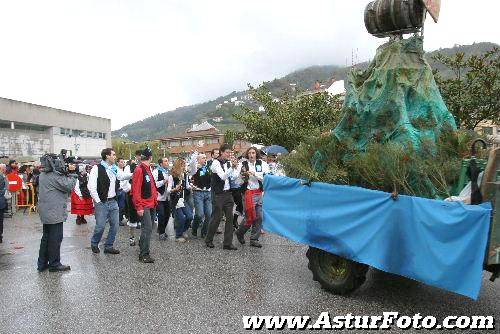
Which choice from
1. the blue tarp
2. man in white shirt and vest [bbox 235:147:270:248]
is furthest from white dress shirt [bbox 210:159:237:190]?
the blue tarp

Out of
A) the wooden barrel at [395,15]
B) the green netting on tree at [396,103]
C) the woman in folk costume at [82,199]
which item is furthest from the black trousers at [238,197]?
the wooden barrel at [395,15]

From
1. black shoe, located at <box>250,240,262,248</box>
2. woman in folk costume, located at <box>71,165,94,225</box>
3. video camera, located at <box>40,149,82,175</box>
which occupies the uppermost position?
video camera, located at <box>40,149,82,175</box>

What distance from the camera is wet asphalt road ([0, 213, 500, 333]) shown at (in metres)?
4.50

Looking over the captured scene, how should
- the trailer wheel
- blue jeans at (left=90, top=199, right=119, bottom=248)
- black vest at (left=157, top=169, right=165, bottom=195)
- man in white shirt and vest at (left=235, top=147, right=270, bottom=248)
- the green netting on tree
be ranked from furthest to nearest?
black vest at (left=157, top=169, right=165, bottom=195)
man in white shirt and vest at (left=235, top=147, right=270, bottom=248)
blue jeans at (left=90, top=199, right=119, bottom=248)
the green netting on tree
the trailer wheel

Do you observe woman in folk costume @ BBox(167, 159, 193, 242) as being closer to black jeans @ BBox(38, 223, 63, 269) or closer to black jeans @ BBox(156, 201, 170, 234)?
black jeans @ BBox(156, 201, 170, 234)

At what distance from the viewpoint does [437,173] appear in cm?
471

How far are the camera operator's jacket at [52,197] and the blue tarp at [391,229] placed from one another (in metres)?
3.07

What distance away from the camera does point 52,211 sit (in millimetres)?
6359

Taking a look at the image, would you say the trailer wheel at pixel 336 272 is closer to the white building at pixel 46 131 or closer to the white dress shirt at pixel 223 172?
the white dress shirt at pixel 223 172

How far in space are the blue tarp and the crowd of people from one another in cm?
104

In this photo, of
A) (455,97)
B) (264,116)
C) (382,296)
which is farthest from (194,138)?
(382,296)

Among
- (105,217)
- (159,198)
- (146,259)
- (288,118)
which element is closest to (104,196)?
(105,217)

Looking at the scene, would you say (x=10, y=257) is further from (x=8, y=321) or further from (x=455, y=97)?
(x=455, y=97)

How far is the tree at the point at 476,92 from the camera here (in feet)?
35.3
